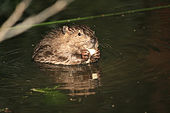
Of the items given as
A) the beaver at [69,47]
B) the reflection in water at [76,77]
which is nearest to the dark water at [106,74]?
the reflection in water at [76,77]

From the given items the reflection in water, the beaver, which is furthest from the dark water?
the beaver

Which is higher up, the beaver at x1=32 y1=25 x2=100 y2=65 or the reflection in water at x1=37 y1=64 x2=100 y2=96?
the beaver at x1=32 y1=25 x2=100 y2=65

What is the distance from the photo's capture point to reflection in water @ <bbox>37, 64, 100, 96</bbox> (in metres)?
6.15

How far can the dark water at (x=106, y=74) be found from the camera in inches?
220

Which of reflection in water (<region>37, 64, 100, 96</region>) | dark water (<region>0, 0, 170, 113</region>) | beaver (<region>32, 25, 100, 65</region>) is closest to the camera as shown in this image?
dark water (<region>0, 0, 170, 113</region>)

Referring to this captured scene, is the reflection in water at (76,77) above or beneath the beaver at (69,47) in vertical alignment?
beneath

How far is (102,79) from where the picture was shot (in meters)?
6.46

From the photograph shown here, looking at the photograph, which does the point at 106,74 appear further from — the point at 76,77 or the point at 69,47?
the point at 69,47

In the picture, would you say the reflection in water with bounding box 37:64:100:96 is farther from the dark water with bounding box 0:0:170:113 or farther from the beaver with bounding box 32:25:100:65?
the beaver with bounding box 32:25:100:65

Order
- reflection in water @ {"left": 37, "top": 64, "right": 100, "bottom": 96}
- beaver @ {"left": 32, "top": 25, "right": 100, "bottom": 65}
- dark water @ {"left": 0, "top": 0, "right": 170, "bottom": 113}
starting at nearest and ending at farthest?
dark water @ {"left": 0, "top": 0, "right": 170, "bottom": 113}, reflection in water @ {"left": 37, "top": 64, "right": 100, "bottom": 96}, beaver @ {"left": 32, "top": 25, "right": 100, "bottom": 65}

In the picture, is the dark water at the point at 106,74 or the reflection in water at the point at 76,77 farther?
the reflection in water at the point at 76,77

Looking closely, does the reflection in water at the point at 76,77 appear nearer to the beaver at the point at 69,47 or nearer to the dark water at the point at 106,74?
the dark water at the point at 106,74

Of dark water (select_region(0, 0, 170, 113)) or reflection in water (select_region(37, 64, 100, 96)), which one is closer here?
dark water (select_region(0, 0, 170, 113))

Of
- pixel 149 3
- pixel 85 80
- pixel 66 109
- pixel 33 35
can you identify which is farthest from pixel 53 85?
pixel 149 3
